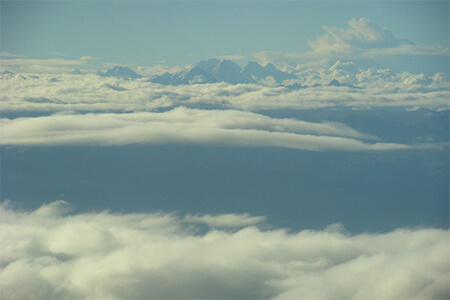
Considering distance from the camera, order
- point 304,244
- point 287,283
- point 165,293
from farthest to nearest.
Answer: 1. point 304,244
2. point 287,283
3. point 165,293

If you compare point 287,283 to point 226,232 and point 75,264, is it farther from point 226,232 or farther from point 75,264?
point 226,232

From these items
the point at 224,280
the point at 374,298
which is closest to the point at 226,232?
the point at 224,280

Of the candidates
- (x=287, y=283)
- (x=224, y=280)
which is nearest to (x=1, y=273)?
(x=224, y=280)

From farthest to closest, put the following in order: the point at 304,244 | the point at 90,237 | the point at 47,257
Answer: the point at 304,244 < the point at 90,237 < the point at 47,257

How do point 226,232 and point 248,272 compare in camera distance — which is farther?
point 226,232

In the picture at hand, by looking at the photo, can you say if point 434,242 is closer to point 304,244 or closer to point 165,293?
point 304,244

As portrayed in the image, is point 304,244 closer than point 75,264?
No

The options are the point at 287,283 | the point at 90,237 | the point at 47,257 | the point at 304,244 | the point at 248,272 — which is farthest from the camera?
the point at 304,244

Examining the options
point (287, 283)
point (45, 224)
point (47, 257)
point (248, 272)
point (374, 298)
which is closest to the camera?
point (374, 298)

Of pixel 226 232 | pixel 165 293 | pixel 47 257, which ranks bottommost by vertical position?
pixel 165 293

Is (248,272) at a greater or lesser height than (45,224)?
lesser
